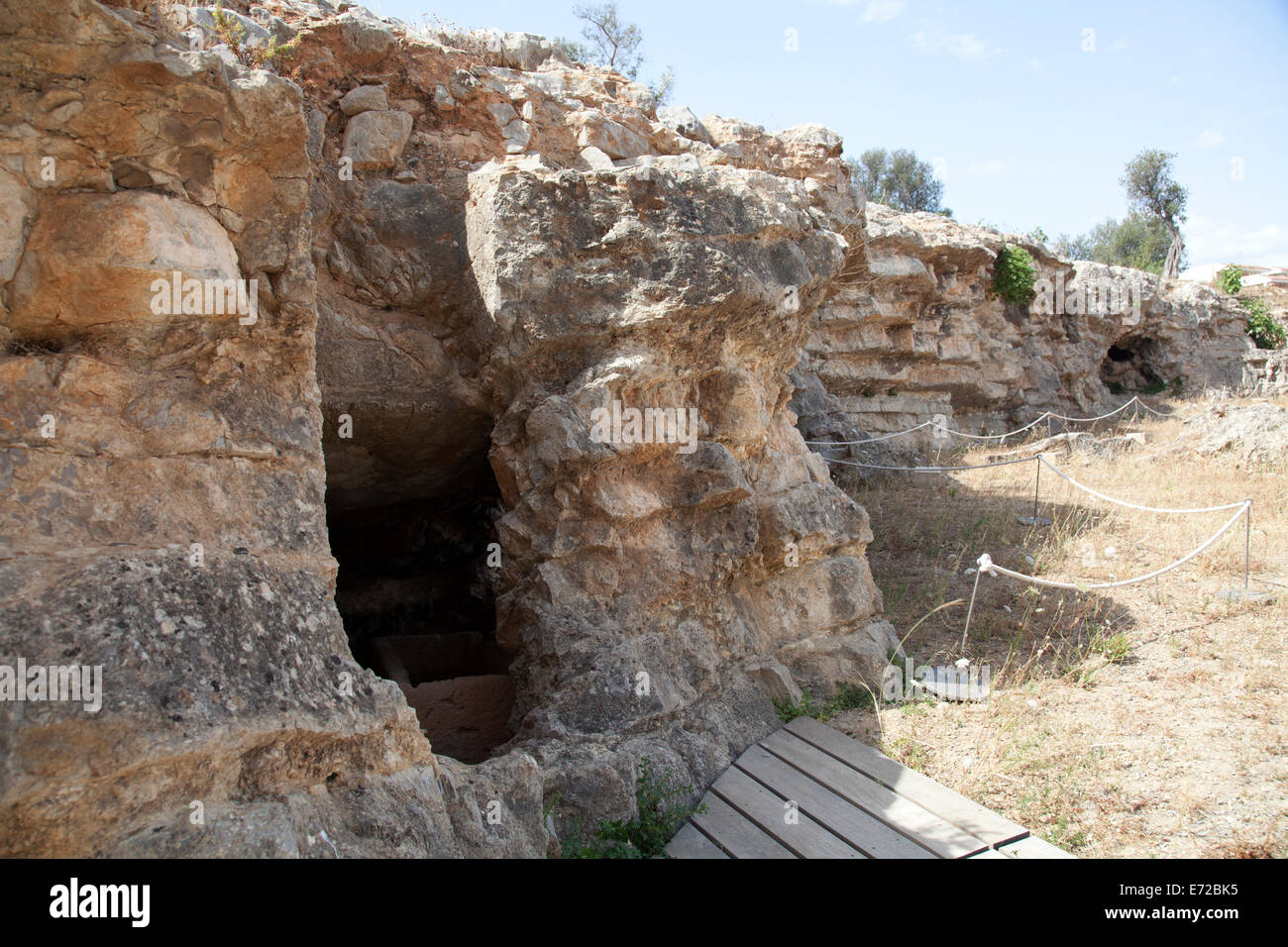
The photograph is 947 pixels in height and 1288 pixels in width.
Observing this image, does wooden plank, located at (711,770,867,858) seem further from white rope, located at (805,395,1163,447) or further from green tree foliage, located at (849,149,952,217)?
green tree foliage, located at (849,149,952,217)

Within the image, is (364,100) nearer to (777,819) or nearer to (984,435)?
(777,819)

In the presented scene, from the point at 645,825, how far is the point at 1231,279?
19.2 meters

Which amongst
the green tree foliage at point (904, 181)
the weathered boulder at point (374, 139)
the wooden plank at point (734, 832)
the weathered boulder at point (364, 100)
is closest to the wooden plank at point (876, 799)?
the wooden plank at point (734, 832)

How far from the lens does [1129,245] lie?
2944 centimetres

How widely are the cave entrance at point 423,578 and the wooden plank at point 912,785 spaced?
250 centimetres

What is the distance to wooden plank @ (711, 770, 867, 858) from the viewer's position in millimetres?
3613

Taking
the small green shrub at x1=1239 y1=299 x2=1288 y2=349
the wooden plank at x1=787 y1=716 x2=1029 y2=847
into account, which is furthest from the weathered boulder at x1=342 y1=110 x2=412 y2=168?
the small green shrub at x1=1239 y1=299 x2=1288 y2=349

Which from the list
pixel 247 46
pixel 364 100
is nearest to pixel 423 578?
pixel 364 100

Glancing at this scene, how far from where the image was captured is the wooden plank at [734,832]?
3.61 metres

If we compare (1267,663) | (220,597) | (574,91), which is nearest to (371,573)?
(574,91)

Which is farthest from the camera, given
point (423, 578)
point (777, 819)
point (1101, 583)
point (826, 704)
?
point (423, 578)

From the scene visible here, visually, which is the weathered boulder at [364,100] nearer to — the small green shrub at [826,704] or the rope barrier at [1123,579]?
the small green shrub at [826,704]

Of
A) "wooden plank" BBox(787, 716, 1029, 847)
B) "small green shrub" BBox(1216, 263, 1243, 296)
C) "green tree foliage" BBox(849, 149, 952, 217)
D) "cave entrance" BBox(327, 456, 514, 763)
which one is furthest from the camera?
"green tree foliage" BBox(849, 149, 952, 217)

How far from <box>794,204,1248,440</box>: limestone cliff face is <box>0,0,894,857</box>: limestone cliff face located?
15.7 feet
